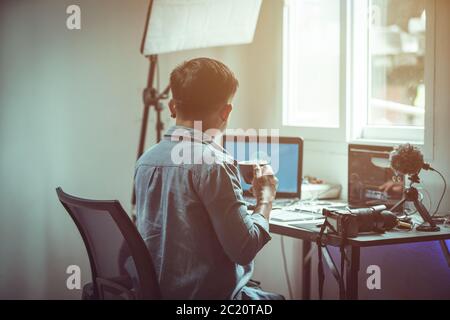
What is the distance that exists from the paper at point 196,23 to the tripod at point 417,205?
1.24m

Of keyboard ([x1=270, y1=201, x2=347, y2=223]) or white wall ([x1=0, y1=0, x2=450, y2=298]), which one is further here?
white wall ([x1=0, y1=0, x2=450, y2=298])

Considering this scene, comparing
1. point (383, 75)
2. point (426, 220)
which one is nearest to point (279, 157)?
point (383, 75)

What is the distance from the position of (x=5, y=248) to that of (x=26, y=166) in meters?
0.41

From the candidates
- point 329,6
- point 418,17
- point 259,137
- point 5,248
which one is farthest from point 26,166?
point 418,17

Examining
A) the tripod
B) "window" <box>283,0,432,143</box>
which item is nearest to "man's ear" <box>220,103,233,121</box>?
the tripod

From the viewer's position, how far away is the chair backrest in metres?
1.59

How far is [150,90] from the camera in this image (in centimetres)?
308

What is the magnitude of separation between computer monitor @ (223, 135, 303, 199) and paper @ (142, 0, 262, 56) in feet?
1.75

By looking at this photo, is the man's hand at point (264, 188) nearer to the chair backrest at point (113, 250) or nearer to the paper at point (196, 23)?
the chair backrest at point (113, 250)

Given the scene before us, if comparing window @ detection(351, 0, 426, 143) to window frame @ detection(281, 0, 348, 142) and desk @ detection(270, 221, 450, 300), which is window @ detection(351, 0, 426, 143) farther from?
desk @ detection(270, 221, 450, 300)

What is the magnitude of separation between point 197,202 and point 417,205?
104 cm

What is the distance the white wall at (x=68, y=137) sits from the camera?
9.59 ft

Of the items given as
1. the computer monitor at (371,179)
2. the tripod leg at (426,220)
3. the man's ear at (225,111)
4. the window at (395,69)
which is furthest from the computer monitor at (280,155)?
the man's ear at (225,111)

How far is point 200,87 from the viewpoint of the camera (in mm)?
1724
